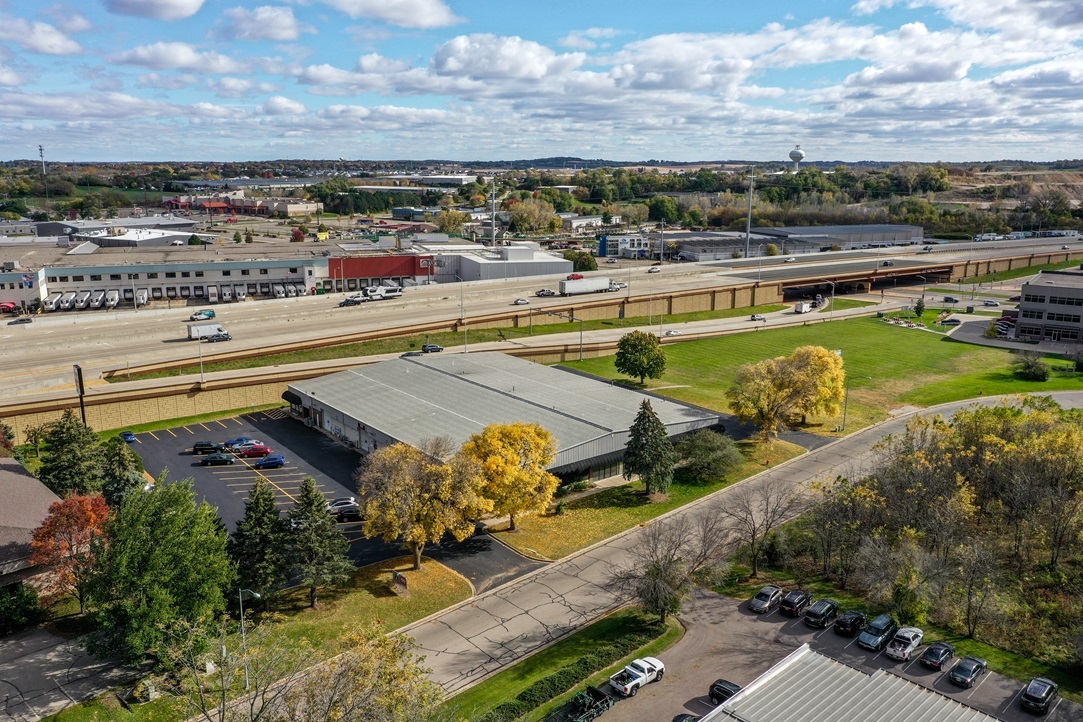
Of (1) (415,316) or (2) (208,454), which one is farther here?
(1) (415,316)

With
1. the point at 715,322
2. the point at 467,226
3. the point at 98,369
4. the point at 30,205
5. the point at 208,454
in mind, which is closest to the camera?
the point at 208,454

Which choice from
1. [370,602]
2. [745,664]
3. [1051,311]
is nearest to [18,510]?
[370,602]

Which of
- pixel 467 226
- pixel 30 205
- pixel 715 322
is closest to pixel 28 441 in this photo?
pixel 715 322

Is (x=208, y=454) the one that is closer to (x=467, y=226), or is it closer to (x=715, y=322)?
(x=715, y=322)

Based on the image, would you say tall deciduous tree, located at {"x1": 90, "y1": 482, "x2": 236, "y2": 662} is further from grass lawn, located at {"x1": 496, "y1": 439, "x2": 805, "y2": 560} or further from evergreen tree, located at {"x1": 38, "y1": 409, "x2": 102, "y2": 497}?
grass lawn, located at {"x1": 496, "y1": 439, "x2": 805, "y2": 560}

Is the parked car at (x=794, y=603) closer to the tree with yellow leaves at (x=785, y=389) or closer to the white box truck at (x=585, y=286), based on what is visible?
the tree with yellow leaves at (x=785, y=389)

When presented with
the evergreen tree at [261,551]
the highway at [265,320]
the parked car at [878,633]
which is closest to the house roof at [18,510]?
the evergreen tree at [261,551]
